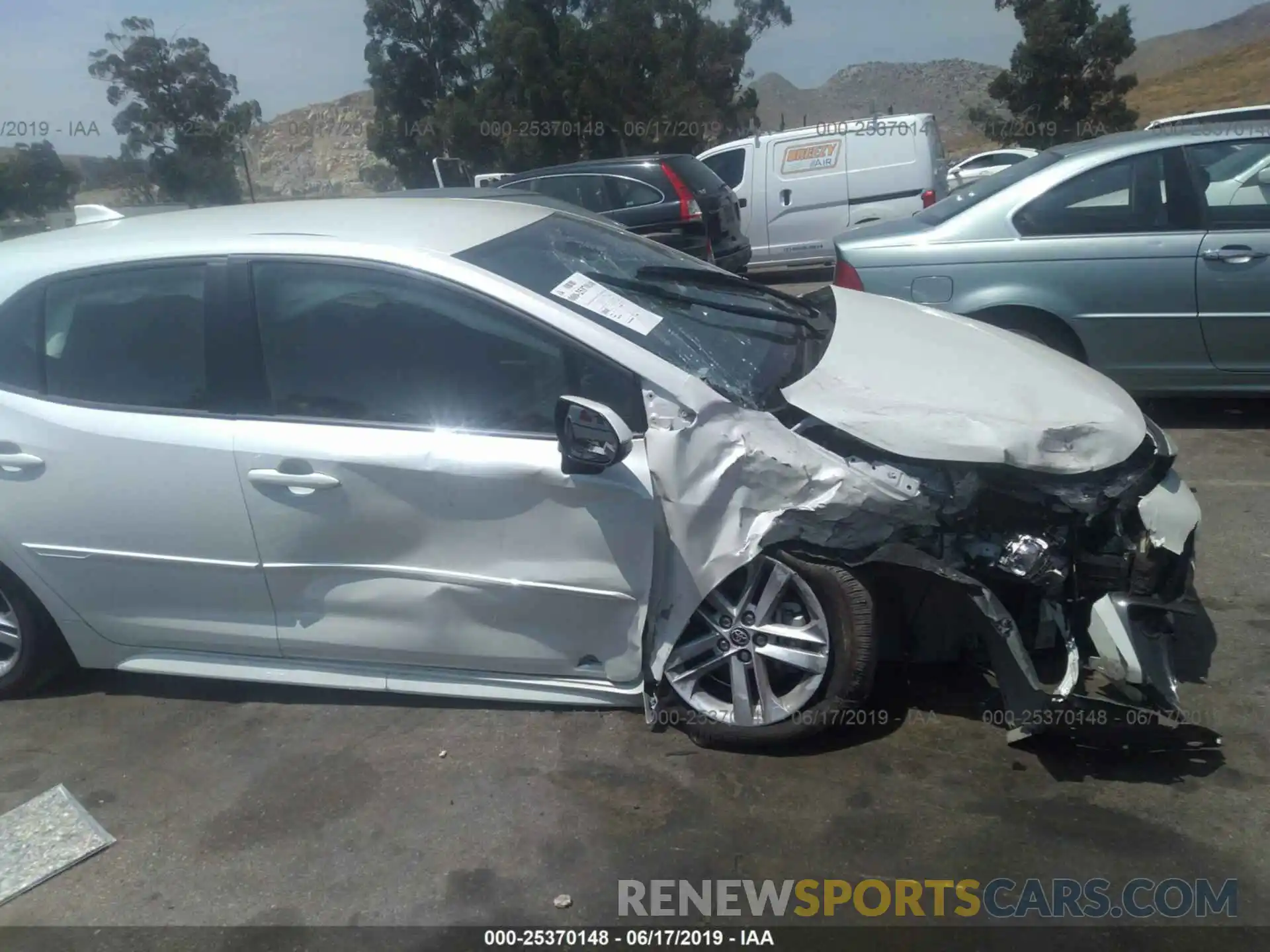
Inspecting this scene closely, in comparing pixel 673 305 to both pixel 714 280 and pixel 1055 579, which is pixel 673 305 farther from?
pixel 1055 579

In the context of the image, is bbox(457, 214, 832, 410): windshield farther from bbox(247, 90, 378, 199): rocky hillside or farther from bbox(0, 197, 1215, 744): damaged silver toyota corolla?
bbox(247, 90, 378, 199): rocky hillside

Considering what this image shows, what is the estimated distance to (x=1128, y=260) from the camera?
548cm

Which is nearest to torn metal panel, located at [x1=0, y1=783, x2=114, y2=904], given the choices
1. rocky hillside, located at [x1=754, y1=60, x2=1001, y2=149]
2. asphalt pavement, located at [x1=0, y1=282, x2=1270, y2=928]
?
asphalt pavement, located at [x1=0, y1=282, x2=1270, y2=928]

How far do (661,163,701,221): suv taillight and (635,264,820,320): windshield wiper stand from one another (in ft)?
22.5

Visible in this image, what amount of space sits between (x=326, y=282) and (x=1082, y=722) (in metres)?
2.62

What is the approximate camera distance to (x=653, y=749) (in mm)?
3387

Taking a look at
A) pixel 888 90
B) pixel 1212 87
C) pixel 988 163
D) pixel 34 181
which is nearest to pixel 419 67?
pixel 988 163

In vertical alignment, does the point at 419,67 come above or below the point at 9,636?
above

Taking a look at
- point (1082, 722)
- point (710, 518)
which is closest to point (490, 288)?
point (710, 518)

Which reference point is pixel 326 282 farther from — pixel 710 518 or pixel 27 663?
pixel 27 663

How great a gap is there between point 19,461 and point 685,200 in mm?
8316

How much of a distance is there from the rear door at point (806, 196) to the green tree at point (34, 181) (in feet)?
27.5

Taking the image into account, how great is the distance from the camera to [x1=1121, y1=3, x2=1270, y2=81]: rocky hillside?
91.8 metres

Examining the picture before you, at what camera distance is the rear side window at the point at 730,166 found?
13438 millimetres
